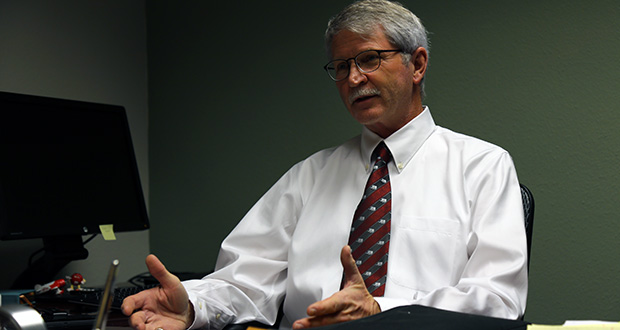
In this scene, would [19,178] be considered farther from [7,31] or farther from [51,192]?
[7,31]

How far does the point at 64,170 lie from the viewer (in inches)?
82.3

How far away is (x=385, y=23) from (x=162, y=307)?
2.92 feet

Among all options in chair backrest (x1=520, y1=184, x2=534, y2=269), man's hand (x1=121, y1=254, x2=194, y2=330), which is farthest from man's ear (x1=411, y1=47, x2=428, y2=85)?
man's hand (x1=121, y1=254, x2=194, y2=330)

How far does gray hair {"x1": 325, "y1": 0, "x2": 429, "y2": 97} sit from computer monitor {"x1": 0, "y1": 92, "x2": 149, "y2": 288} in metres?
0.99

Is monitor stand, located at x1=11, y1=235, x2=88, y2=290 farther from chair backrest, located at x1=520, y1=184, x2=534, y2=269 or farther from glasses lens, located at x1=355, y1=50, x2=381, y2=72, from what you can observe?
chair backrest, located at x1=520, y1=184, x2=534, y2=269

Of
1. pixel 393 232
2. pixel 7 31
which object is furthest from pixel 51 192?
pixel 393 232

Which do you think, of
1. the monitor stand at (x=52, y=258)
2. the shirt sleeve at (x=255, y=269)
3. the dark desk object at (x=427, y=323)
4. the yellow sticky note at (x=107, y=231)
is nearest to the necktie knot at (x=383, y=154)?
the shirt sleeve at (x=255, y=269)

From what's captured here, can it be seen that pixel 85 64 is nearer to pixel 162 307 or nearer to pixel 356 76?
pixel 356 76

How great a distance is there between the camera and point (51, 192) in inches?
80.3

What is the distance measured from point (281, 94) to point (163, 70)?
2.21 feet

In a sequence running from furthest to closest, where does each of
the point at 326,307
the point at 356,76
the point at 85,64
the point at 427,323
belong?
the point at 85,64, the point at 356,76, the point at 326,307, the point at 427,323

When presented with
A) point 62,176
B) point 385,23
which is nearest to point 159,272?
point 385,23

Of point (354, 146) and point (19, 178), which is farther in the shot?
point (19, 178)

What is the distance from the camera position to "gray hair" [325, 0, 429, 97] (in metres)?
1.63
